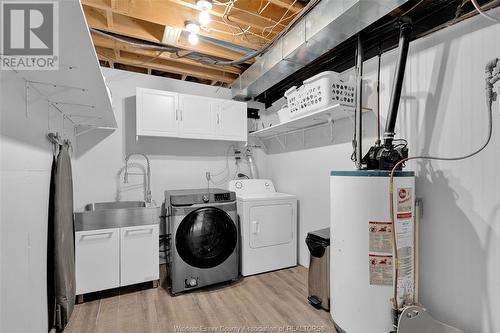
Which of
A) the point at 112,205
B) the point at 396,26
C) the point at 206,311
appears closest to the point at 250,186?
the point at 206,311

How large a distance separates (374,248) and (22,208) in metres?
2.11

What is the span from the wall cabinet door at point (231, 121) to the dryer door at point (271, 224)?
1.03 m

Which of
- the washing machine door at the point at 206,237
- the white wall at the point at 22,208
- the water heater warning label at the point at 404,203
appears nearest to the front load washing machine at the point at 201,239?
the washing machine door at the point at 206,237

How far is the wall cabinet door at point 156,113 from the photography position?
9.09 ft

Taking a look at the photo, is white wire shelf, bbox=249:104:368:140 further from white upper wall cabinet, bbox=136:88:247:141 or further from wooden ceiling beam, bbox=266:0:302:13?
wooden ceiling beam, bbox=266:0:302:13

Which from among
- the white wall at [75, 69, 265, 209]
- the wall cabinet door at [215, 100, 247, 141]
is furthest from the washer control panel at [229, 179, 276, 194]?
the wall cabinet door at [215, 100, 247, 141]

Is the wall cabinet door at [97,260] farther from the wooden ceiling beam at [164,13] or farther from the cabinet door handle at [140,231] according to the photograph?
the wooden ceiling beam at [164,13]

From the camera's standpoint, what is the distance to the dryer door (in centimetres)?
286

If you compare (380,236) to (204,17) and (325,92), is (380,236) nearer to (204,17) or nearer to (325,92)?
(325,92)

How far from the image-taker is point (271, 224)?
2.95 metres

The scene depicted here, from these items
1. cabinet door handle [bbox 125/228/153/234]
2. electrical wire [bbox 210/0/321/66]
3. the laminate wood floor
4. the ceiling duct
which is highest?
electrical wire [bbox 210/0/321/66]

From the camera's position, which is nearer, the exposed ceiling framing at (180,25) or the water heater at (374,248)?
the water heater at (374,248)

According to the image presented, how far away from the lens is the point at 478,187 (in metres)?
1.53

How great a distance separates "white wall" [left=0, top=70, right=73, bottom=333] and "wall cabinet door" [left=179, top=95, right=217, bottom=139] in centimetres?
145
